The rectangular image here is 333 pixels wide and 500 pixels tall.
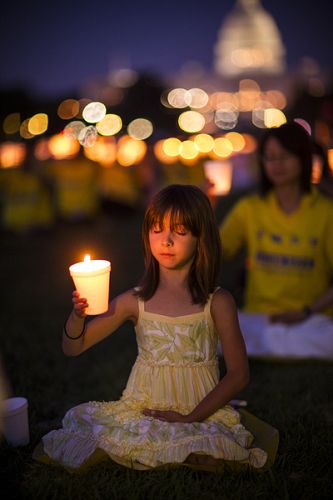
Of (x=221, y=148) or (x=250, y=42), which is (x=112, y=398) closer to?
(x=221, y=148)

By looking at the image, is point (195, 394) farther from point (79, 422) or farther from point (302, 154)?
point (302, 154)

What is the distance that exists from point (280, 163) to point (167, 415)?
7.60 feet

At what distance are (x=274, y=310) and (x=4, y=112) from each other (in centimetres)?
5767

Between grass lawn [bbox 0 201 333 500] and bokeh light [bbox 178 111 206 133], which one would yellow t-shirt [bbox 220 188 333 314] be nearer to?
grass lawn [bbox 0 201 333 500]

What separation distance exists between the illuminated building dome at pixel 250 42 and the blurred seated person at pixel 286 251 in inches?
5973

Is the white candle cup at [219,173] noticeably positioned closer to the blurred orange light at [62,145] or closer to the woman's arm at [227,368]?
the woman's arm at [227,368]

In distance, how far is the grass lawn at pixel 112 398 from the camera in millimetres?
2811

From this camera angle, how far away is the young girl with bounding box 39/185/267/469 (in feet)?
9.34

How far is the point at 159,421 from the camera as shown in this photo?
2912mm

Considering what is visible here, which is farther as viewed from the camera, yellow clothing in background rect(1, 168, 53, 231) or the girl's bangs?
yellow clothing in background rect(1, 168, 53, 231)

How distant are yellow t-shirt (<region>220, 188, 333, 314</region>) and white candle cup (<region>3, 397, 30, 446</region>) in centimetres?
230

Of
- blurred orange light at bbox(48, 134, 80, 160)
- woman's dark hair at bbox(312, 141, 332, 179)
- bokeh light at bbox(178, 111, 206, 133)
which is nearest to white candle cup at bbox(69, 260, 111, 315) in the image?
woman's dark hair at bbox(312, 141, 332, 179)

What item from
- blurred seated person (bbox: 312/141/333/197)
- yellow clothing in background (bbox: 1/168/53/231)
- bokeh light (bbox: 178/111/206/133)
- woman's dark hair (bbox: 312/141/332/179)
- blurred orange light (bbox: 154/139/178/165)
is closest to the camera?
blurred seated person (bbox: 312/141/333/197)

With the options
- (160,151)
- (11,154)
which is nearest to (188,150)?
(160,151)
